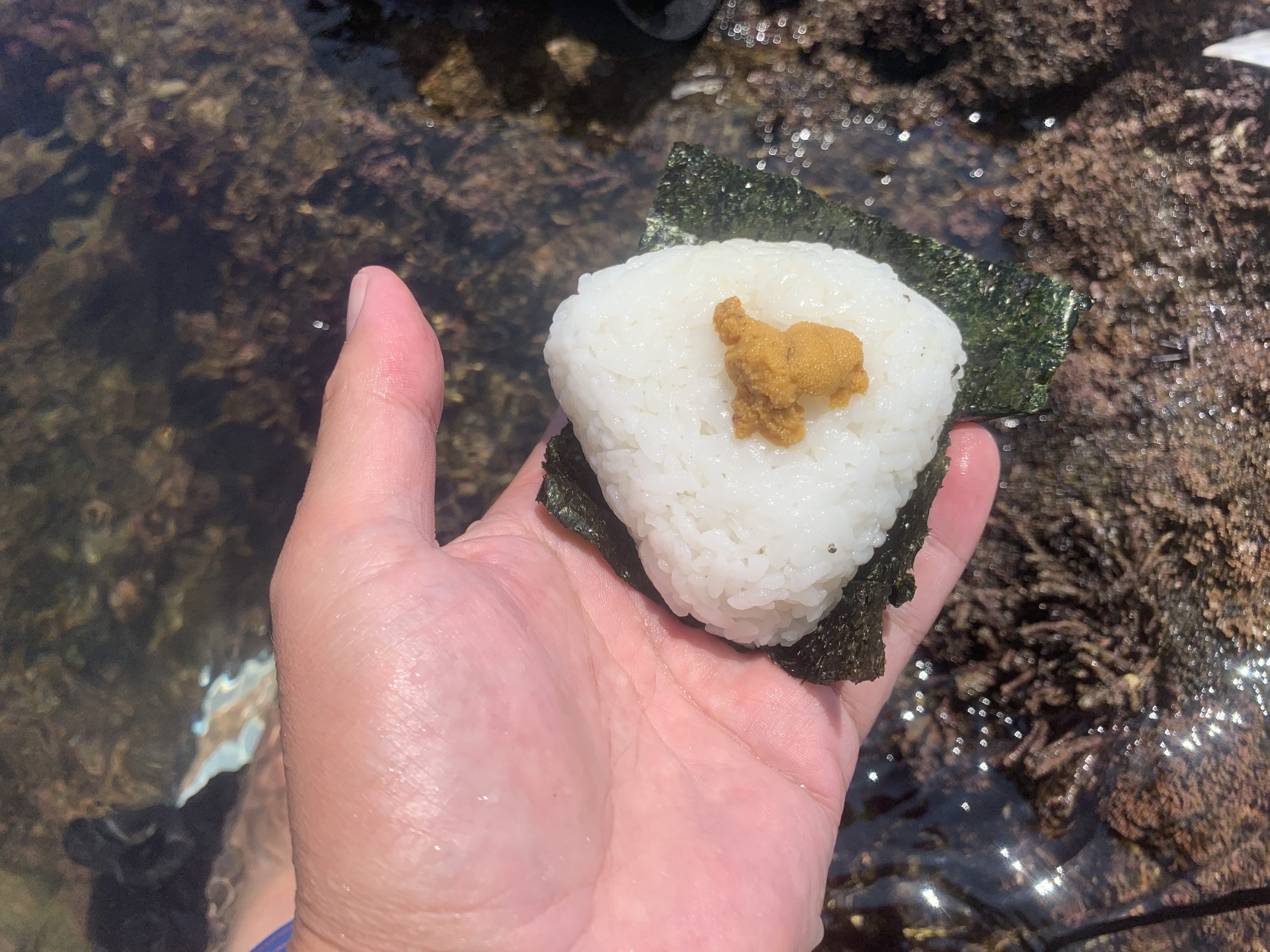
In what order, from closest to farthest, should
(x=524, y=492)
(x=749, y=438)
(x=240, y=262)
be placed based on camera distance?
(x=749, y=438) → (x=524, y=492) → (x=240, y=262)

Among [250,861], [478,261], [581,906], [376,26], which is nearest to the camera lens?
[581,906]

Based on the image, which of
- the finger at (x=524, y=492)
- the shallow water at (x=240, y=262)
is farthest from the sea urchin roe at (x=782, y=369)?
the shallow water at (x=240, y=262)

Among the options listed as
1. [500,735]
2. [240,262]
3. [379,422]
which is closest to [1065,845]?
[500,735]

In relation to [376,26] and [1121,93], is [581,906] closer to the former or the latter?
[1121,93]

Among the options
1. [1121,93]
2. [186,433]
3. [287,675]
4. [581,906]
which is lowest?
[186,433]

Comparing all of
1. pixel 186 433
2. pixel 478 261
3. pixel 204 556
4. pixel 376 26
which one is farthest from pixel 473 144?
pixel 204 556

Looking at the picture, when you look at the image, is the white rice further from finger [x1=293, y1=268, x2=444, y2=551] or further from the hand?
finger [x1=293, y1=268, x2=444, y2=551]

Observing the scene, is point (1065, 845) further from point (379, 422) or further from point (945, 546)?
point (379, 422)
